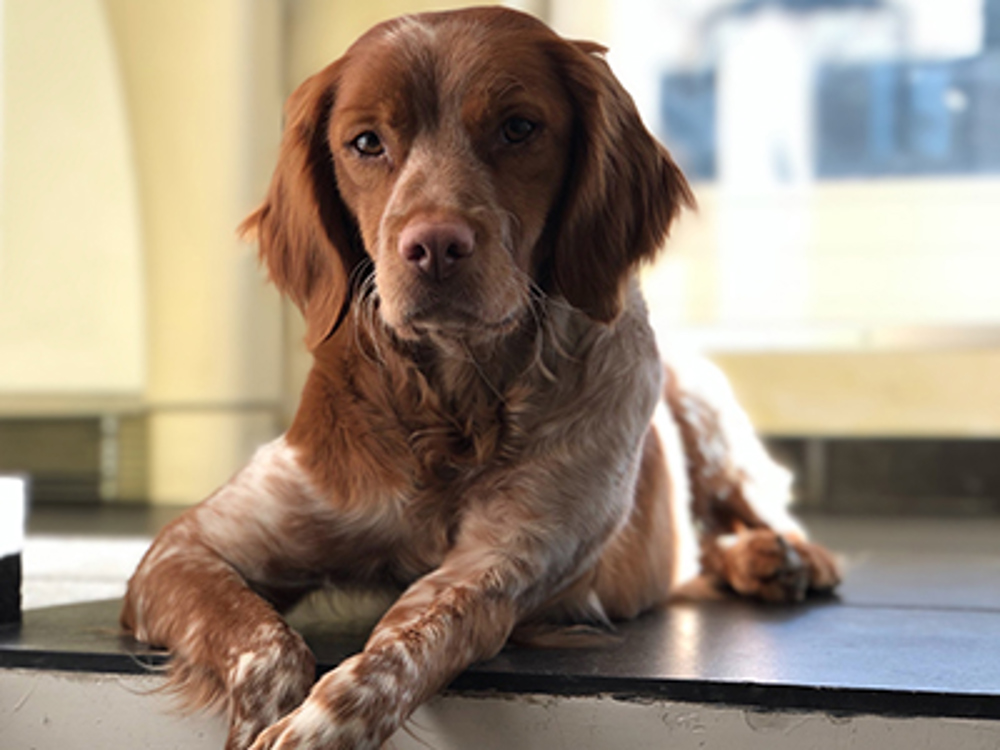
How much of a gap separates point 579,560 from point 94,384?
281cm

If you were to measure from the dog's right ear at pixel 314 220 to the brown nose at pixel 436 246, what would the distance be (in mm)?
260

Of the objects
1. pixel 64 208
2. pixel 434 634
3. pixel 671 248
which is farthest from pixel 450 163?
pixel 64 208

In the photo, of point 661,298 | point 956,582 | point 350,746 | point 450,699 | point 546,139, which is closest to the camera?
point 350,746

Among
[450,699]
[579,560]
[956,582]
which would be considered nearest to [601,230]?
[579,560]

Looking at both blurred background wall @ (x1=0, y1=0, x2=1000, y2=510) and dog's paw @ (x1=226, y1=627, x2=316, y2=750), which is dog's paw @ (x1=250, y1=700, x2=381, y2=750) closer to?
dog's paw @ (x1=226, y1=627, x2=316, y2=750)

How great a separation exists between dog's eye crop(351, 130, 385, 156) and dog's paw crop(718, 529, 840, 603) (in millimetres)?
995

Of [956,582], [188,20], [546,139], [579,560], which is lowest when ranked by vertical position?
[956,582]

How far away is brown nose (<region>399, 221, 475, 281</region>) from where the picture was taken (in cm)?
141

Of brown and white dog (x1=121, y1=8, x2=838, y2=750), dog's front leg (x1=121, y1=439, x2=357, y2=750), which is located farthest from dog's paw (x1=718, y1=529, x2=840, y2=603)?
dog's front leg (x1=121, y1=439, x2=357, y2=750)

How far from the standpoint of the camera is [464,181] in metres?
1.49

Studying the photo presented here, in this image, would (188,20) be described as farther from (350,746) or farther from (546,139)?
(350,746)

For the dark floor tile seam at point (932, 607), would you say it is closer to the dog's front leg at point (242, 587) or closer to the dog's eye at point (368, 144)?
the dog's front leg at point (242, 587)

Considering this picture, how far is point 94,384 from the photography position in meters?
4.06

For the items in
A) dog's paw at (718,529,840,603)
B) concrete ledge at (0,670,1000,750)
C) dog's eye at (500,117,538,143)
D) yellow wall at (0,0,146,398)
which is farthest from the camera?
yellow wall at (0,0,146,398)
